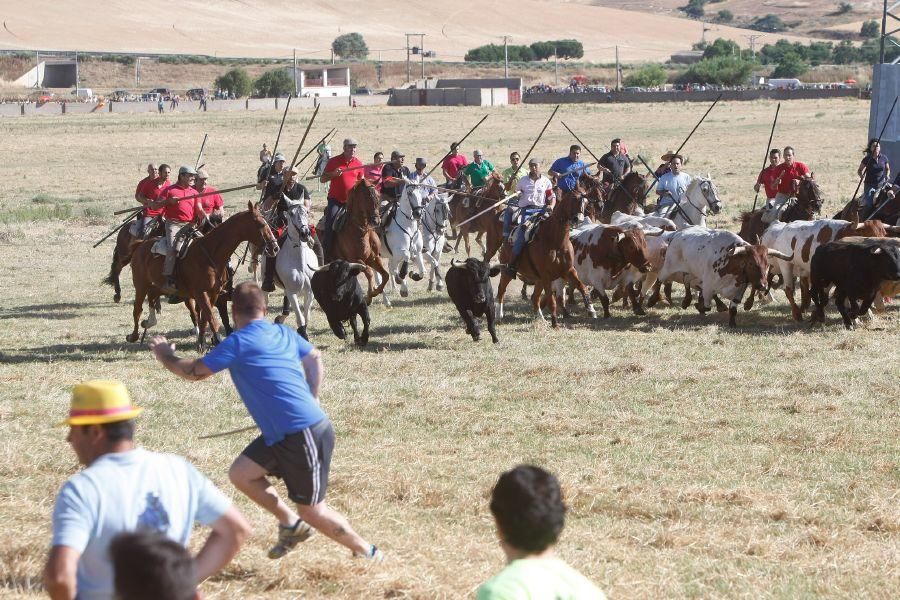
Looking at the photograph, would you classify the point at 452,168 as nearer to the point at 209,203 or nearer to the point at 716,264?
the point at 209,203

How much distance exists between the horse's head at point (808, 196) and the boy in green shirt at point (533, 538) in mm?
16920

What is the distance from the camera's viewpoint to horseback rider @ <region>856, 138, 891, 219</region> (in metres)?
20.8

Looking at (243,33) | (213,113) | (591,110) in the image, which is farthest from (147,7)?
(591,110)

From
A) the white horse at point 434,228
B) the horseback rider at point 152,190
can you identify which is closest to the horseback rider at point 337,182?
the white horse at point 434,228

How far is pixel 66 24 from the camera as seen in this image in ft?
541

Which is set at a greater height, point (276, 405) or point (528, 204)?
point (528, 204)

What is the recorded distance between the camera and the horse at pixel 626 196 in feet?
72.8

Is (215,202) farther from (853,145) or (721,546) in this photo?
(853,145)

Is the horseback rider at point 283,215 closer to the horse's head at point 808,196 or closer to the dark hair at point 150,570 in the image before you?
the horse's head at point 808,196

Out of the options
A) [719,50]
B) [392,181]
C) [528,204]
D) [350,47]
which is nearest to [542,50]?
[719,50]

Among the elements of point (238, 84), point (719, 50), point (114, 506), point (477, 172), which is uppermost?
point (719, 50)

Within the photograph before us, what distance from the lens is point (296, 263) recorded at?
16.6 meters

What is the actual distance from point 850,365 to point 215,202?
8.53 metres

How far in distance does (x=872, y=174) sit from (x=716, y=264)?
17.2ft
